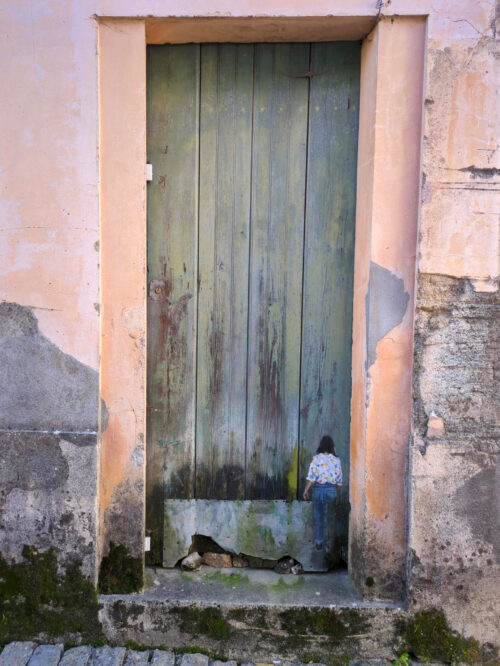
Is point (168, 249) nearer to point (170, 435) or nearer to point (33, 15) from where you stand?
point (170, 435)

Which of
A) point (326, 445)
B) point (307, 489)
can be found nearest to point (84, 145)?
point (326, 445)

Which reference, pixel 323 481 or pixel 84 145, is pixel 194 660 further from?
pixel 84 145

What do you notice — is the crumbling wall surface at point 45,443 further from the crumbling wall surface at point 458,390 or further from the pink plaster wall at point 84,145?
the crumbling wall surface at point 458,390

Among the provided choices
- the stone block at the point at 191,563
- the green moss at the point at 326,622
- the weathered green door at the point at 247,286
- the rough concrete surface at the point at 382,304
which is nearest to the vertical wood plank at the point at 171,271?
the weathered green door at the point at 247,286

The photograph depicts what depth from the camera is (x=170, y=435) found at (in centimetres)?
271

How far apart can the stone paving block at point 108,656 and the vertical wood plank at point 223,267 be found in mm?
755

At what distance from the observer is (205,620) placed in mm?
2416

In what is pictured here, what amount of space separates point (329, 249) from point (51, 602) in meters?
2.08

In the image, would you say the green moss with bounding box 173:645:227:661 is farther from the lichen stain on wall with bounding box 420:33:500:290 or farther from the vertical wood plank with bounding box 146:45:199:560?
the lichen stain on wall with bounding box 420:33:500:290

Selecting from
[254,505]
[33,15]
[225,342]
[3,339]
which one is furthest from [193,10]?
[254,505]

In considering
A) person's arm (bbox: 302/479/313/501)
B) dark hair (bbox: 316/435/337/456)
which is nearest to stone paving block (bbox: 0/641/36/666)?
person's arm (bbox: 302/479/313/501)

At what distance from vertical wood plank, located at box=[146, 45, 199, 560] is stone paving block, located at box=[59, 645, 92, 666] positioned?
1.64 ft

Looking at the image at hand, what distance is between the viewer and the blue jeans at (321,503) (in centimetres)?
268

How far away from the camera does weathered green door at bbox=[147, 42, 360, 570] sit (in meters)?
2.58
